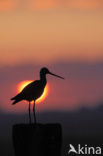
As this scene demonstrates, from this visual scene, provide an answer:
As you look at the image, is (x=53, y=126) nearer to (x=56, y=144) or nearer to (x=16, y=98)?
(x=56, y=144)

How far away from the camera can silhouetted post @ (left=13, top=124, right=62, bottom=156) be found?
1386 cm

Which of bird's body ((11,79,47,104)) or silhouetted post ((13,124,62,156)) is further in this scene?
bird's body ((11,79,47,104))

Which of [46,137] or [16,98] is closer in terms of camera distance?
[46,137]

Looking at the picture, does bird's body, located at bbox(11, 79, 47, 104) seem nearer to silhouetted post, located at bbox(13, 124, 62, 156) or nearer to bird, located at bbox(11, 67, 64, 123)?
bird, located at bbox(11, 67, 64, 123)

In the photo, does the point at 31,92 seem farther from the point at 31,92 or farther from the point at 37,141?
the point at 37,141

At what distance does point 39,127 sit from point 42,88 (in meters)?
8.00

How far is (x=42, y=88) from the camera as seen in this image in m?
22.0

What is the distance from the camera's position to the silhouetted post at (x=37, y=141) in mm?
13859

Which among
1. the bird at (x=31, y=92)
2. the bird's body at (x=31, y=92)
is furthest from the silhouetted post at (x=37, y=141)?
the bird's body at (x=31, y=92)

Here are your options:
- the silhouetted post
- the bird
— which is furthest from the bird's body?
the silhouetted post

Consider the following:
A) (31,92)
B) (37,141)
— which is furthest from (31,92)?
(37,141)

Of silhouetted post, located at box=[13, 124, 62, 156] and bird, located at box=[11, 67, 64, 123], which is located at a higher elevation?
bird, located at box=[11, 67, 64, 123]

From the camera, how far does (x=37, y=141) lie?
548 inches

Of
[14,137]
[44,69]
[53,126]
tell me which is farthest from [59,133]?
[44,69]
